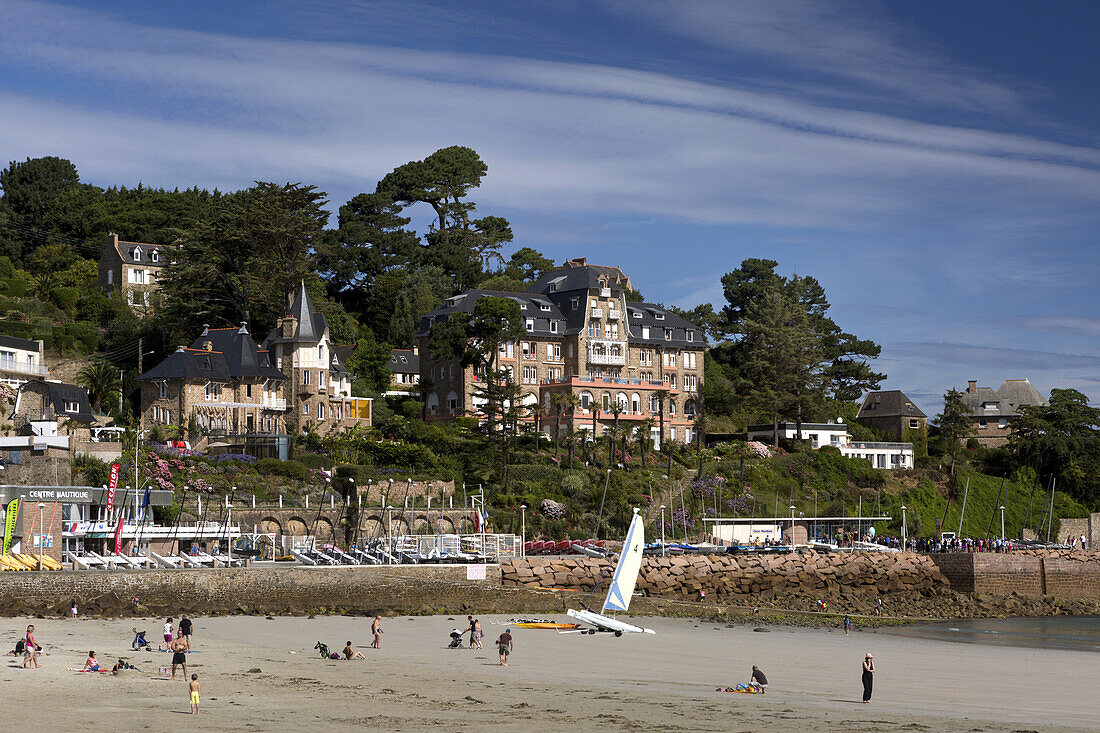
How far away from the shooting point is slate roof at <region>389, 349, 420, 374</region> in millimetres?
94938

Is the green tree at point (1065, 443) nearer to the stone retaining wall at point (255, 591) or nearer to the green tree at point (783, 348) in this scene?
the green tree at point (783, 348)

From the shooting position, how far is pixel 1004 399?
102m

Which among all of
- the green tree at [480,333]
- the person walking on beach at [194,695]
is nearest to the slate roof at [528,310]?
the green tree at [480,333]

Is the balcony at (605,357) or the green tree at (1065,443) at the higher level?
the balcony at (605,357)

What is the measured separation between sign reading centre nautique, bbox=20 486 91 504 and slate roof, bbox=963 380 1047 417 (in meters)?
72.8

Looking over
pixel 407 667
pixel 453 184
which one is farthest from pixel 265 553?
pixel 453 184

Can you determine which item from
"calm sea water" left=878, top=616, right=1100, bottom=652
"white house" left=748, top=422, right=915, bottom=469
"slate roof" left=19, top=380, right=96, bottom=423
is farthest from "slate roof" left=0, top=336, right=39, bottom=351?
"calm sea water" left=878, top=616, right=1100, bottom=652

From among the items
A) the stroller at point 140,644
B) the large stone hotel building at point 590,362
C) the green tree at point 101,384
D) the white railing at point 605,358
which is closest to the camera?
the stroller at point 140,644

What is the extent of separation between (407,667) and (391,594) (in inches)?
610

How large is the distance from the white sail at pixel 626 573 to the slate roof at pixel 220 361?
122ft

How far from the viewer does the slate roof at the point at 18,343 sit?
74938mm

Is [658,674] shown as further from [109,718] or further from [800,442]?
[800,442]

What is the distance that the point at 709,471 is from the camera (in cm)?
7788

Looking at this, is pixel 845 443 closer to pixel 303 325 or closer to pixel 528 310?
pixel 528 310
